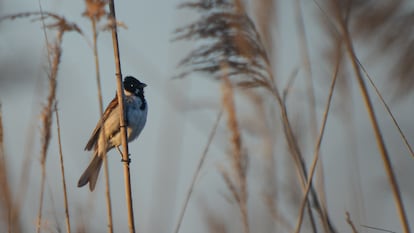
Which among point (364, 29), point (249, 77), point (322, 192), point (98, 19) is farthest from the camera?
point (322, 192)

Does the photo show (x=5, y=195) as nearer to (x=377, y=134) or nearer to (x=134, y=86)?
(x=377, y=134)

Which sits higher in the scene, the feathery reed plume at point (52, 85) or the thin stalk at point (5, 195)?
the feathery reed plume at point (52, 85)

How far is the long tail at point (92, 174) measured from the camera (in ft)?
10.7

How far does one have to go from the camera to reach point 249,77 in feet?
6.14

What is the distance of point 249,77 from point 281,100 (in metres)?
0.14

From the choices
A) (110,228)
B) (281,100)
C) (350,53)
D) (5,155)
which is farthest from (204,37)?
(5,155)

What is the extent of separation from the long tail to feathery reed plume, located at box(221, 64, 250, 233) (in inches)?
48.1

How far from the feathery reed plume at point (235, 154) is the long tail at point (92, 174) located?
4.01 feet

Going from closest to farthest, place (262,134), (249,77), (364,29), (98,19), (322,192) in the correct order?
(364,29)
(98,19)
(249,77)
(322,192)
(262,134)

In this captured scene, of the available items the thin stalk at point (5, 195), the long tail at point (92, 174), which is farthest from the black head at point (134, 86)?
the thin stalk at point (5, 195)

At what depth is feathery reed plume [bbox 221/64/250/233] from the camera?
1.82m

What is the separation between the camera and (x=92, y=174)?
333cm

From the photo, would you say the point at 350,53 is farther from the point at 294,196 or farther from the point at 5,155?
the point at 5,155

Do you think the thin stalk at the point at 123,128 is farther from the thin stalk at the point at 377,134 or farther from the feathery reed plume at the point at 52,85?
the thin stalk at the point at 377,134
